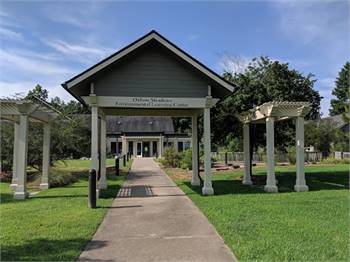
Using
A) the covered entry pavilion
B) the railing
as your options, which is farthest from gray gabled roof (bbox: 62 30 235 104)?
the railing

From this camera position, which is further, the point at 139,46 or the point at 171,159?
the point at 171,159

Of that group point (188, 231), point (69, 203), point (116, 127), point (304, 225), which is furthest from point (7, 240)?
point (116, 127)

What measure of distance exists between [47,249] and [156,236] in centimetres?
197

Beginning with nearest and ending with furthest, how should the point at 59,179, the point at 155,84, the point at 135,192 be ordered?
the point at 155,84 → the point at 135,192 → the point at 59,179

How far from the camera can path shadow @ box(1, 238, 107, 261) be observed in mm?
6445

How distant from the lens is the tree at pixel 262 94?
20.0 m

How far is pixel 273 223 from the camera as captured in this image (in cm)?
890

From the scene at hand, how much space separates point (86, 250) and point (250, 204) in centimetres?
592

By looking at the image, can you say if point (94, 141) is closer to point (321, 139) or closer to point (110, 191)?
point (110, 191)

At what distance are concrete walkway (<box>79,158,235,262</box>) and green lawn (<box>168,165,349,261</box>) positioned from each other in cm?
32

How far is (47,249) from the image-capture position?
6.93 metres

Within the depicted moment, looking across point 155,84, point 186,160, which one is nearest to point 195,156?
point 155,84

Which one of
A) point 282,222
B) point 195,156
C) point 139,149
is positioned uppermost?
point 139,149

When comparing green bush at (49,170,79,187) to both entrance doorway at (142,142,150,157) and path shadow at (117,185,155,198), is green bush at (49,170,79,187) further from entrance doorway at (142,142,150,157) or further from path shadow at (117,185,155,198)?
entrance doorway at (142,142,150,157)
